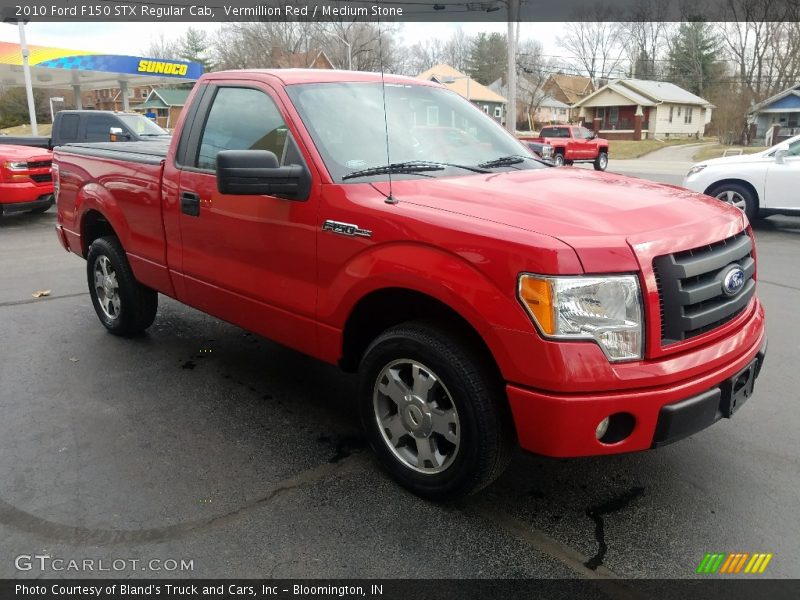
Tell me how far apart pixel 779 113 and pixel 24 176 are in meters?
57.7

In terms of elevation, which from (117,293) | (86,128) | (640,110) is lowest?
(117,293)

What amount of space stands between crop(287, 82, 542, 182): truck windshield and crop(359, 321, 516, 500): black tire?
91 cm

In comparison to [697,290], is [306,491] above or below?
below

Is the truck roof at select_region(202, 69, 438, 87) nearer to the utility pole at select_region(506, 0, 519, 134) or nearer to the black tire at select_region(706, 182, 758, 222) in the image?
the black tire at select_region(706, 182, 758, 222)

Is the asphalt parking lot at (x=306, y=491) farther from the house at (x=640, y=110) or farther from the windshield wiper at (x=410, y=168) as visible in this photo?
the house at (x=640, y=110)

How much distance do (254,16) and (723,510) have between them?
12.9 metres

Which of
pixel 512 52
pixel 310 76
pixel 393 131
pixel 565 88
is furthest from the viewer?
pixel 565 88

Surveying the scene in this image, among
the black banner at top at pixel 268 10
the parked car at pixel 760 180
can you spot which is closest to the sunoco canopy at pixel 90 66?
the black banner at top at pixel 268 10

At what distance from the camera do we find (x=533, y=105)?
73.2 meters

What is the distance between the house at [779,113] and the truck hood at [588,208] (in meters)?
54.2

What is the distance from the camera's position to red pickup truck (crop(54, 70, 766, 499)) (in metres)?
2.48

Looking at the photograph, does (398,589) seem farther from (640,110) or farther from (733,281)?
(640,110)

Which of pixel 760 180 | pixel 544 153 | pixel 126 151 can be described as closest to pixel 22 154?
pixel 126 151

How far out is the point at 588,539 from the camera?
2.77 meters
